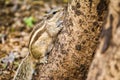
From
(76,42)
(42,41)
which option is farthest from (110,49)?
(42,41)

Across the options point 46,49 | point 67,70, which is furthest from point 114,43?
point 46,49

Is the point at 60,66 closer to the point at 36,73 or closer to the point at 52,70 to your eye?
the point at 52,70

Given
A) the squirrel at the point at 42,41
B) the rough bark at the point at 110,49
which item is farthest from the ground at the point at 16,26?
the rough bark at the point at 110,49

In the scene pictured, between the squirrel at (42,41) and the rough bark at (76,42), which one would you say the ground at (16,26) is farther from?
the rough bark at (76,42)

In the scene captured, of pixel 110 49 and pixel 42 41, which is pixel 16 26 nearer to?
pixel 42 41

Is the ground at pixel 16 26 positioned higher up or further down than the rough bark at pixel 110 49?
further down
